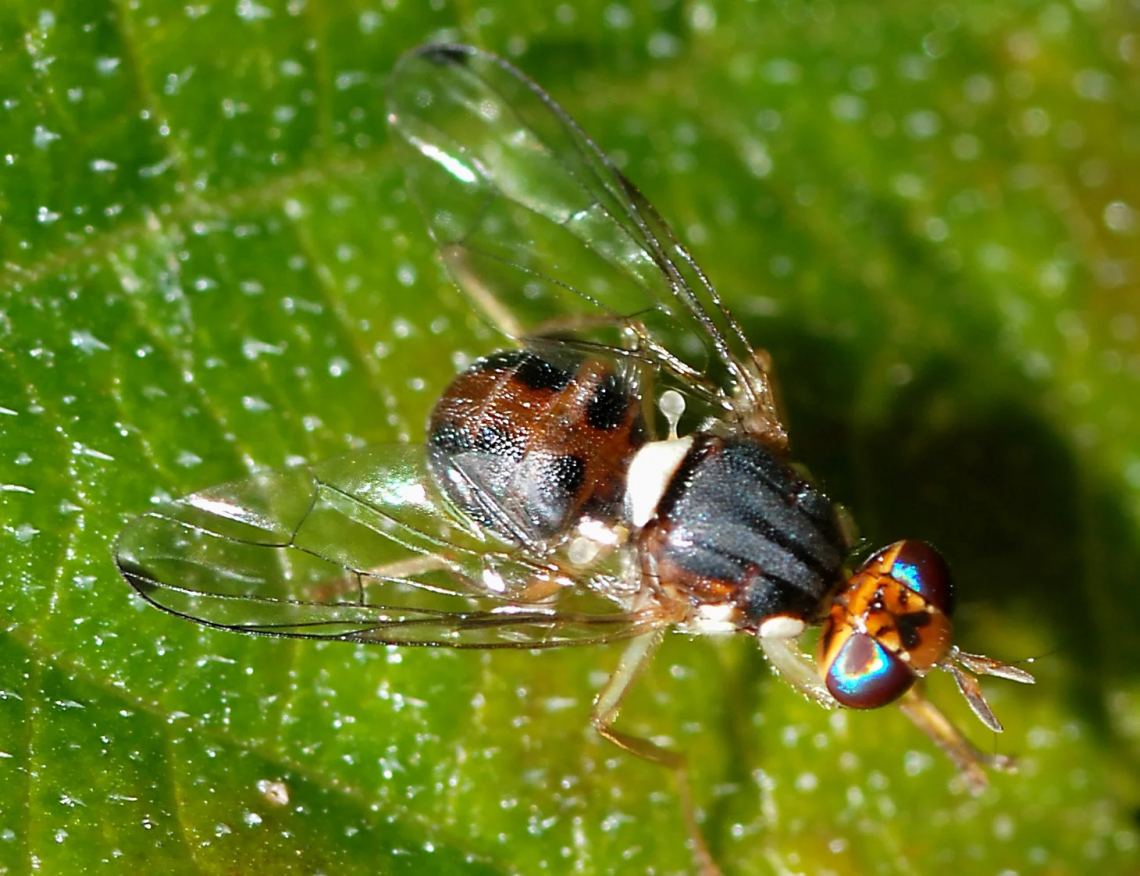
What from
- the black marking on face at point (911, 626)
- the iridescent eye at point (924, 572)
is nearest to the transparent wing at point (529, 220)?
the iridescent eye at point (924, 572)

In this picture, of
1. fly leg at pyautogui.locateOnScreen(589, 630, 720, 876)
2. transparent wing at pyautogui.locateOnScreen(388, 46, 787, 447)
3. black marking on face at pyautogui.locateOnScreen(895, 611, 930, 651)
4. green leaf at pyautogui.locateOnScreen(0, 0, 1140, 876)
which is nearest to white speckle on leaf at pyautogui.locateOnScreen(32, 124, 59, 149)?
green leaf at pyautogui.locateOnScreen(0, 0, 1140, 876)

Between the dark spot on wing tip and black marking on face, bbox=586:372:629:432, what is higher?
the dark spot on wing tip

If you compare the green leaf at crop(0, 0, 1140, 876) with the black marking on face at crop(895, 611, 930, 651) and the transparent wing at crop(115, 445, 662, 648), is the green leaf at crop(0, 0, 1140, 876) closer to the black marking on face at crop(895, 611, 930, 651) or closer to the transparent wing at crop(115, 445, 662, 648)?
the transparent wing at crop(115, 445, 662, 648)

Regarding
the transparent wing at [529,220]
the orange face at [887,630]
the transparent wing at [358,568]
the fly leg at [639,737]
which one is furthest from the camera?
the transparent wing at [529,220]

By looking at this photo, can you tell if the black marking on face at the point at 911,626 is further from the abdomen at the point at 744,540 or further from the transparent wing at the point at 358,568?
the transparent wing at the point at 358,568

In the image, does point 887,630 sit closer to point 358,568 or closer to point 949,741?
point 949,741
